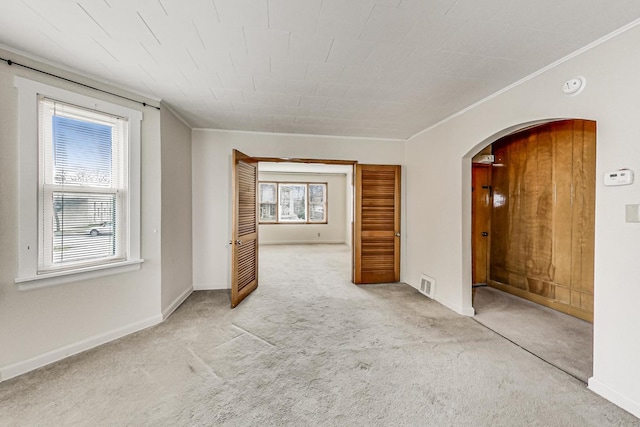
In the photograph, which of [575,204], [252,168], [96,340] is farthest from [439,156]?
[96,340]

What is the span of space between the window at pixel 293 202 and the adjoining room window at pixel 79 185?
6255 millimetres

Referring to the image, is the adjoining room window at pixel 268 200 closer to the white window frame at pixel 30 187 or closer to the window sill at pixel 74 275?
the window sill at pixel 74 275

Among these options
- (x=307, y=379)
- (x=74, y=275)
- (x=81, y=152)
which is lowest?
(x=307, y=379)

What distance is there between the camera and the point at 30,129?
6.81ft

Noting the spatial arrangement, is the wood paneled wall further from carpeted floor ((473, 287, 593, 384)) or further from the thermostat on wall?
the thermostat on wall

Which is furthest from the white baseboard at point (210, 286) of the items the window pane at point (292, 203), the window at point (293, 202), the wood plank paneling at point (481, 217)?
the window pane at point (292, 203)

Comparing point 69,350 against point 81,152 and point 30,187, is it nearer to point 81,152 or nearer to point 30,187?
point 30,187

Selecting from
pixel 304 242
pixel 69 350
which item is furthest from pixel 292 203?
pixel 69 350

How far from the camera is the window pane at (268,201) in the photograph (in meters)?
8.98

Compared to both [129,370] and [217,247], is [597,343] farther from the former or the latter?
[217,247]

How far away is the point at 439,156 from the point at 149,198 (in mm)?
3645

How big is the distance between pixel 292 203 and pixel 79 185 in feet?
22.7

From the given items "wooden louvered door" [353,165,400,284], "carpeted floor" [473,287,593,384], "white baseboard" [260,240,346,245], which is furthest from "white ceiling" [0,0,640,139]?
"white baseboard" [260,240,346,245]

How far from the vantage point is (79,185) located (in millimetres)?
2381
